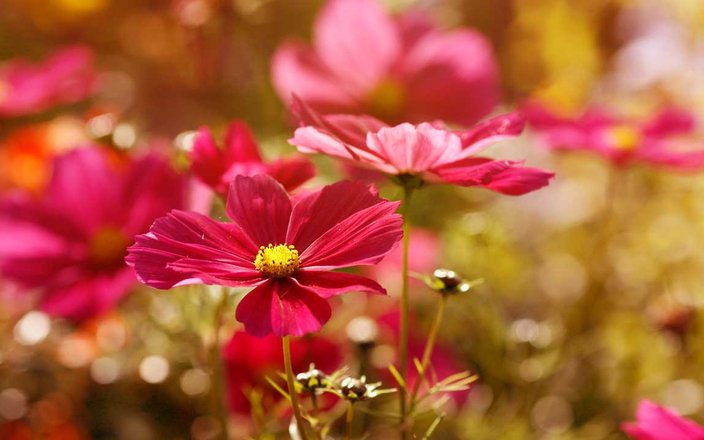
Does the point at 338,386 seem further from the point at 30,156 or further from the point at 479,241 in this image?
the point at 30,156

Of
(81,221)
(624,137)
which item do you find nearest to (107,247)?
(81,221)

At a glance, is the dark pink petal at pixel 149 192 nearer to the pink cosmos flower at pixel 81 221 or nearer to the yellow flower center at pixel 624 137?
the pink cosmos flower at pixel 81 221

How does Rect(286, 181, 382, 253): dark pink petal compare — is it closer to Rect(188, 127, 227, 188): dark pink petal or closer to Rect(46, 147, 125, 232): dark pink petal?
Rect(188, 127, 227, 188): dark pink petal

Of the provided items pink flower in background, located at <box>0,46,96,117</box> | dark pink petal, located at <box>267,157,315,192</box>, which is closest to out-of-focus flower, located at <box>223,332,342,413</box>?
dark pink petal, located at <box>267,157,315,192</box>

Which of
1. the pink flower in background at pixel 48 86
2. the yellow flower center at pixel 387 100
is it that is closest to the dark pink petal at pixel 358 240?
the yellow flower center at pixel 387 100

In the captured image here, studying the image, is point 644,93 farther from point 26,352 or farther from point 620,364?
point 26,352
